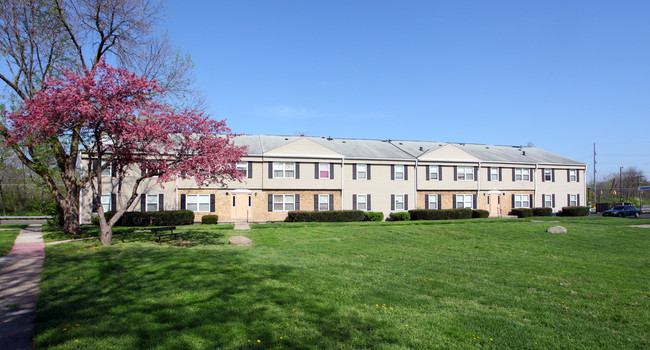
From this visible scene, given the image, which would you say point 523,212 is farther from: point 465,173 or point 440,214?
point 440,214

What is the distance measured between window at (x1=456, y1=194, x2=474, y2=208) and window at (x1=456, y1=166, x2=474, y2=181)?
1.52 m

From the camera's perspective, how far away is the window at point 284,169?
29062 mm

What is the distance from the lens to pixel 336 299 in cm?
711

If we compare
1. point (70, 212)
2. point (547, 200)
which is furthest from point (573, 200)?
point (70, 212)

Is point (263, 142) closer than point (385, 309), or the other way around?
point (385, 309)

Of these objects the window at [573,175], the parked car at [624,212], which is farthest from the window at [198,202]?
the parked car at [624,212]

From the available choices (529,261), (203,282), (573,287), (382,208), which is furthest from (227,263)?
(382,208)

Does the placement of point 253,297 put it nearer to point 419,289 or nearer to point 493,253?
point 419,289

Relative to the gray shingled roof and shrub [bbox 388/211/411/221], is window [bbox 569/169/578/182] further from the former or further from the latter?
shrub [bbox 388/211/411/221]

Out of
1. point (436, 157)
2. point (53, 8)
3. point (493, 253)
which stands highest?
point (53, 8)

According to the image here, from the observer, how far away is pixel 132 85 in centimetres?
1286

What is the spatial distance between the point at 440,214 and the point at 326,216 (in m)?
9.59

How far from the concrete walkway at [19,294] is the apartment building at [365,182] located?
48.8 ft

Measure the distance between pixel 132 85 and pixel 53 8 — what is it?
27.0ft
